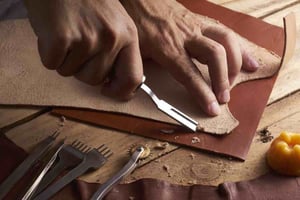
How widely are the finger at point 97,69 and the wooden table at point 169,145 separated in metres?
0.11

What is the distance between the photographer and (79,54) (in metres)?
0.79

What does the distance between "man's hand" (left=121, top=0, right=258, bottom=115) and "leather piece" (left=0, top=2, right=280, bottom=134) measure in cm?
2

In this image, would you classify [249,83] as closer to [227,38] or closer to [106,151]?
[227,38]

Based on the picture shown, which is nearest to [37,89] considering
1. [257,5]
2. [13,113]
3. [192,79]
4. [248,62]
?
[13,113]

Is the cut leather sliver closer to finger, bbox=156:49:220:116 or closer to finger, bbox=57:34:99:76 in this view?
finger, bbox=156:49:220:116

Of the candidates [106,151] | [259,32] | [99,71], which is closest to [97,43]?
[99,71]

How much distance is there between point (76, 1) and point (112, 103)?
243mm

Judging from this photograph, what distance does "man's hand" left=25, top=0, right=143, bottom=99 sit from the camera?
759mm

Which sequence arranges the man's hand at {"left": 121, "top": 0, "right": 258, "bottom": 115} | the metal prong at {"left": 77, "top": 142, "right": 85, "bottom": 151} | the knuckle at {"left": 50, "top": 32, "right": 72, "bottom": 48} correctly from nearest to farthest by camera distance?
the knuckle at {"left": 50, "top": 32, "right": 72, "bottom": 48} → the metal prong at {"left": 77, "top": 142, "right": 85, "bottom": 151} → the man's hand at {"left": 121, "top": 0, "right": 258, "bottom": 115}

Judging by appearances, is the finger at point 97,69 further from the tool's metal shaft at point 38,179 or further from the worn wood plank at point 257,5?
the worn wood plank at point 257,5

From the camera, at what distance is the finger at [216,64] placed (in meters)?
0.97

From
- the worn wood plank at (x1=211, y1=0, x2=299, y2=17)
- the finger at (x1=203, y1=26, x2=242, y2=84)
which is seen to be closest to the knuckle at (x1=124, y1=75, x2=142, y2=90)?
the finger at (x1=203, y1=26, x2=242, y2=84)

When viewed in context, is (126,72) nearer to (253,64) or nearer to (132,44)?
(132,44)

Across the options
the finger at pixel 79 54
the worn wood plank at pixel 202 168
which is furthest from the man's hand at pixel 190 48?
the finger at pixel 79 54
